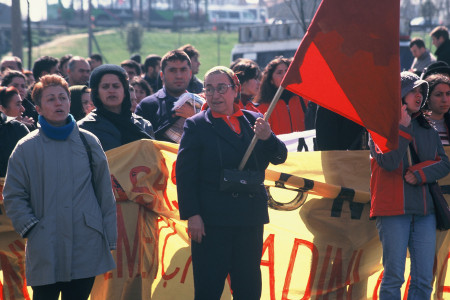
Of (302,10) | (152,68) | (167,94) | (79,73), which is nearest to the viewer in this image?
(167,94)

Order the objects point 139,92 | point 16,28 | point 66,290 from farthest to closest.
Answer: point 16,28 → point 139,92 → point 66,290

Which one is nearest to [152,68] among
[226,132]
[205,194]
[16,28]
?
[16,28]

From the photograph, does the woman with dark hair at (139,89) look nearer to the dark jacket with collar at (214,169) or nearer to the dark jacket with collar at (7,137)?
the dark jacket with collar at (7,137)

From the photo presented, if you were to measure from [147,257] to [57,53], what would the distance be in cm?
4734

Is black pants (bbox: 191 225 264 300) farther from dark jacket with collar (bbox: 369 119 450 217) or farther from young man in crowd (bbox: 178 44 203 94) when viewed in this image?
young man in crowd (bbox: 178 44 203 94)

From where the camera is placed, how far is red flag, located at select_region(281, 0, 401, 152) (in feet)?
15.3

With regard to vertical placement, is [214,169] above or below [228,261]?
above

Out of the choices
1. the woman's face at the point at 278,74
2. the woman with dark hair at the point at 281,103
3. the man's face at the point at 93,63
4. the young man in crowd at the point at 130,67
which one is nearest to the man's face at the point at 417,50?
the young man in crowd at the point at 130,67

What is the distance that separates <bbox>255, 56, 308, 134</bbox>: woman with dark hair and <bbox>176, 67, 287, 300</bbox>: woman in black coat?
2.75m

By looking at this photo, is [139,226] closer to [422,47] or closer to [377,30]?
[377,30]

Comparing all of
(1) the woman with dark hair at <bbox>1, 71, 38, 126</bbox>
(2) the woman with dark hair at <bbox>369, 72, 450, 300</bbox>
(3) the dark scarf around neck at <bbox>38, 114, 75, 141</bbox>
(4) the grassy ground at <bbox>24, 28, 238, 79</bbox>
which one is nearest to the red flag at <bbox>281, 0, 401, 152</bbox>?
(2) the woman with dark hair at <bbox>369, 72, 450, 300</bbox>

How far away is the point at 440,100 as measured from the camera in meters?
6.16

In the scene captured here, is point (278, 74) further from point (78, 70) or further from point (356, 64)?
point (356, 64)

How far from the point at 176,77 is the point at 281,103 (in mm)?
1193
